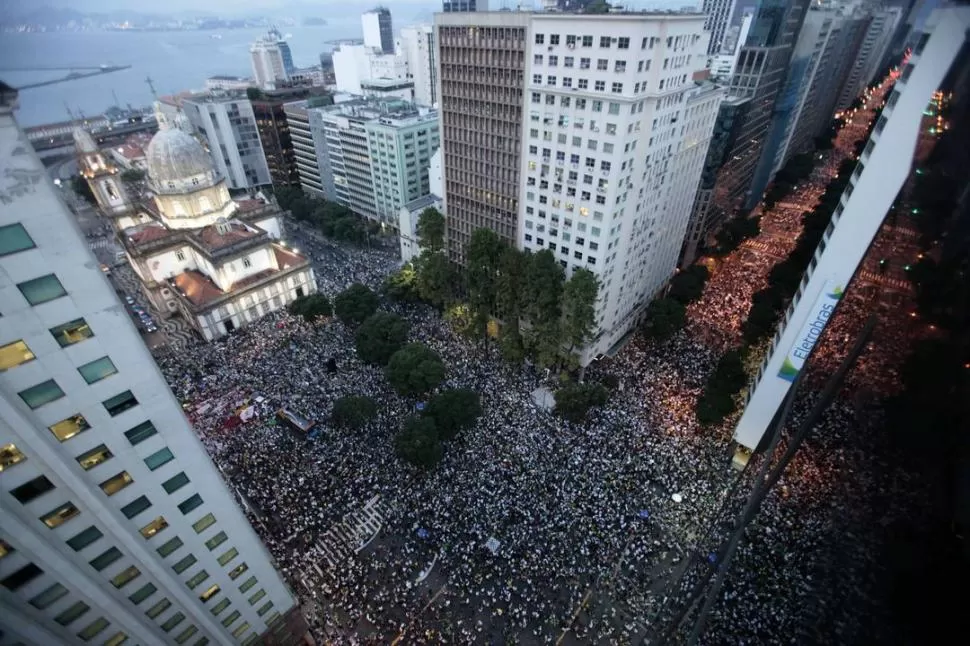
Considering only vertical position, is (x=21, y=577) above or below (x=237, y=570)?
above

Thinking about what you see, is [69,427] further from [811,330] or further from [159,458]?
[811,330]

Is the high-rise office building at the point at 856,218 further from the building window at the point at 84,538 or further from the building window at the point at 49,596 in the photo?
the building window at the point at 49,596

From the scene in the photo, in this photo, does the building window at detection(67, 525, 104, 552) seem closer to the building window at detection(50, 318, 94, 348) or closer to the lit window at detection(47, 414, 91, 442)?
the lit window at detection(47, 414, 91, 442)

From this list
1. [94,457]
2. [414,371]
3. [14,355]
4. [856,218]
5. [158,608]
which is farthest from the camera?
[414,371]

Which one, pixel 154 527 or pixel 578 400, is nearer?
pixel 154 527

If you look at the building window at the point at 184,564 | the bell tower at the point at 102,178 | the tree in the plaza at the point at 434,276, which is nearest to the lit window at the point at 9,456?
the building window at the point at 184,564

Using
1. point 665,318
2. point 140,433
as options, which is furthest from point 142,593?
point 665,318

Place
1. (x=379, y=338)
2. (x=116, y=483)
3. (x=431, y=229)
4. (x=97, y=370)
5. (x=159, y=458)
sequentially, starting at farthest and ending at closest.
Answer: (x=431, y=229)
(x=379, y=338)
(x=159, y=458)
(x=116, y=483)
(x=97, y=370)
